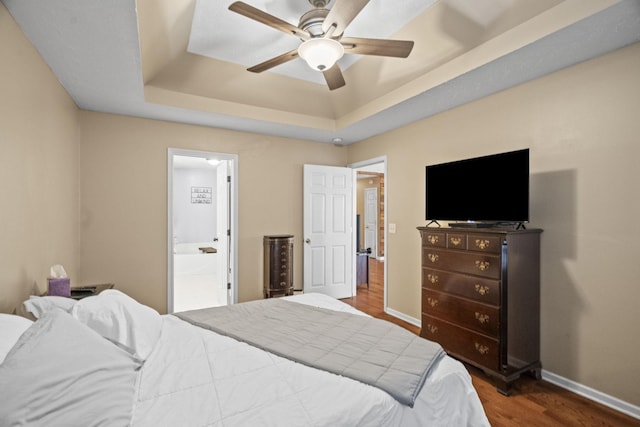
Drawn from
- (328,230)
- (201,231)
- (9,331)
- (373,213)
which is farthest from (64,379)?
(373,213)

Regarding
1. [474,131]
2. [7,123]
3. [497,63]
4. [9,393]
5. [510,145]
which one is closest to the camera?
[9,393]

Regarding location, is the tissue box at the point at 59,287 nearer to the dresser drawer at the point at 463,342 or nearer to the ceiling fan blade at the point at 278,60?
the ceiling fan blade at the point at 278,60

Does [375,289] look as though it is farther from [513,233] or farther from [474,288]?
[513,233]

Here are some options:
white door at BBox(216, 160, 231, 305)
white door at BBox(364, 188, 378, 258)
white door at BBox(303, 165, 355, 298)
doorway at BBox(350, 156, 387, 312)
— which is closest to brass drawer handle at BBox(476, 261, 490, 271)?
white door at BBox(303, 165, 355, 298)

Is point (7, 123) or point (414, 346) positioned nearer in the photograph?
point (414, 346)

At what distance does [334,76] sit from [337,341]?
6.46 feet

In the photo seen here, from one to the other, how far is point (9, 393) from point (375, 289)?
5080mm

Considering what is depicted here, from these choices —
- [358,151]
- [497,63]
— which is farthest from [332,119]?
[497,63]

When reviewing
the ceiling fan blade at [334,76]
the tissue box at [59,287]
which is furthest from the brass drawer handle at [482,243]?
the tissue box at [59,287]

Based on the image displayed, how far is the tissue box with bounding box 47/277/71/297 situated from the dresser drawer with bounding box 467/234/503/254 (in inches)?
124

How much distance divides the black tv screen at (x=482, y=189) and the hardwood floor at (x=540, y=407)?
131cm

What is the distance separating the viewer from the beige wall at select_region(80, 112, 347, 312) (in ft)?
11.4

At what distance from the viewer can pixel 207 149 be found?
4.07m

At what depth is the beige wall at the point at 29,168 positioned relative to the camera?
1804 millimetres
